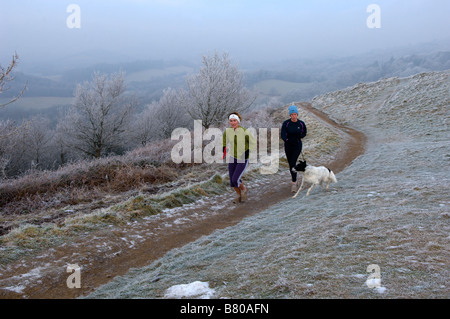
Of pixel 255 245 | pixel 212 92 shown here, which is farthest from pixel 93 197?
pixel 212 92

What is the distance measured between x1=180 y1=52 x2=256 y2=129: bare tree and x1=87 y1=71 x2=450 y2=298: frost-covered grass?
19.4 m

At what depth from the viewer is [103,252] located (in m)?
5.22

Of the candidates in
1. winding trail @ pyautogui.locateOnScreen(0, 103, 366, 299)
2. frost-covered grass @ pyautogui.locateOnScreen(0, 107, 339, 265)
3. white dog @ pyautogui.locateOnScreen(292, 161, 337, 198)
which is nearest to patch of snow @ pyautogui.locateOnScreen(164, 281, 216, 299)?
winding trail @ pyautogui.locateOnScreen(0, 103, 366, 299)

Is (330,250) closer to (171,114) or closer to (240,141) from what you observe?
(240,141)

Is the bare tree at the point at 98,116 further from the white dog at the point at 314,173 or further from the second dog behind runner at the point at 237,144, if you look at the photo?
the white dog at the point at 314,173

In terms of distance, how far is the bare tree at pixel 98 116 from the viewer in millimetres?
33062

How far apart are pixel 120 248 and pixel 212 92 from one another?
2275 cm

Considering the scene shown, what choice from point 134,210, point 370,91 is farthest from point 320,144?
point 370,91

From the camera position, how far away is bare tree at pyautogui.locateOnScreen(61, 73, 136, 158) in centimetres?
3306

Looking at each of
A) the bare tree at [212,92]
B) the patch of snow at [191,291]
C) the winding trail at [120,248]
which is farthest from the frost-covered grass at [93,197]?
the bare tree at [212,92]

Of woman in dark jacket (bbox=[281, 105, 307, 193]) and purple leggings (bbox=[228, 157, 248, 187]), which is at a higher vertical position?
woman in dark jacket (bbox=[281, 105, 307, 193])

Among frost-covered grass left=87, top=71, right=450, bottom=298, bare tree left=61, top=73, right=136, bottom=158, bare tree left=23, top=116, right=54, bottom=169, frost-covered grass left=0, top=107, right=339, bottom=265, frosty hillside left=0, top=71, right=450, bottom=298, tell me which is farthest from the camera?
bare tree left=23, top=116, right=54, bottom=169

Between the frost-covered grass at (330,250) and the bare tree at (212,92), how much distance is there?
1938 cm

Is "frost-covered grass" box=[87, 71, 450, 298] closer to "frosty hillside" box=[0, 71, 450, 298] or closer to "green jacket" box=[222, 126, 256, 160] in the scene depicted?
"frosty hillside" box=[0, 71, 450, 298]
